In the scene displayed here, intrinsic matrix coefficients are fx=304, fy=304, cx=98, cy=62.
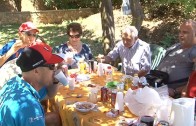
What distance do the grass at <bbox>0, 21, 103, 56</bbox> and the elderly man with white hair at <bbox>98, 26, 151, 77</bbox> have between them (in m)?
3.97

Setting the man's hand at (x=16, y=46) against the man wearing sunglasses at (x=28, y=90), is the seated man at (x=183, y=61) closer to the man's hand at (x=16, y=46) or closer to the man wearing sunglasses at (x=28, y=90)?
the man's hand at (x=16, y=46)

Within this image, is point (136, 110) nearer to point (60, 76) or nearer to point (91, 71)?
point (60, 76)

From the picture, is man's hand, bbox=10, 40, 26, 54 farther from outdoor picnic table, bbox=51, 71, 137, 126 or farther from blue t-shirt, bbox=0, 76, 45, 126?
blue t-shirt, bbox=0, 76, 45, 126

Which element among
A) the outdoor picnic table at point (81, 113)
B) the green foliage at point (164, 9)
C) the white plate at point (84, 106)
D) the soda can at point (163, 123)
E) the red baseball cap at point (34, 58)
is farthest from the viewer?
the green foliage at point (164, 9)

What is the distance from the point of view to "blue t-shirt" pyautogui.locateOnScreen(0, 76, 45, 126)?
1862 millimetres

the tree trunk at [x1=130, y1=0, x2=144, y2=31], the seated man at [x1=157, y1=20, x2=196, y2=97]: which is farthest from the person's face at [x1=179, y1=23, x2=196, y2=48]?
the tree trunk at [x1=130, y1=0, x2=144, y2=31]

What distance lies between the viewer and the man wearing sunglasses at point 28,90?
73.7 inches

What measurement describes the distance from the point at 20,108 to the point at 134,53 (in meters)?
2.89

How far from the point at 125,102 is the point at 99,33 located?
7874mm

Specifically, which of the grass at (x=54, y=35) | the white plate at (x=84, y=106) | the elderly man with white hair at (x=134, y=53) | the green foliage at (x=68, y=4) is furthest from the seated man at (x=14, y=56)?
the green foliage at (x=68, y=4)

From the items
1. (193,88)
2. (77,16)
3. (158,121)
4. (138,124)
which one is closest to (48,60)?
(138,124)

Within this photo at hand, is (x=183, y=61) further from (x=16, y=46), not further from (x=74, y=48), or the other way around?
(x=16, y=46)

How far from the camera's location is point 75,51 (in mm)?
4906

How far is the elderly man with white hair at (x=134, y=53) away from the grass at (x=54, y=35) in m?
3.97
